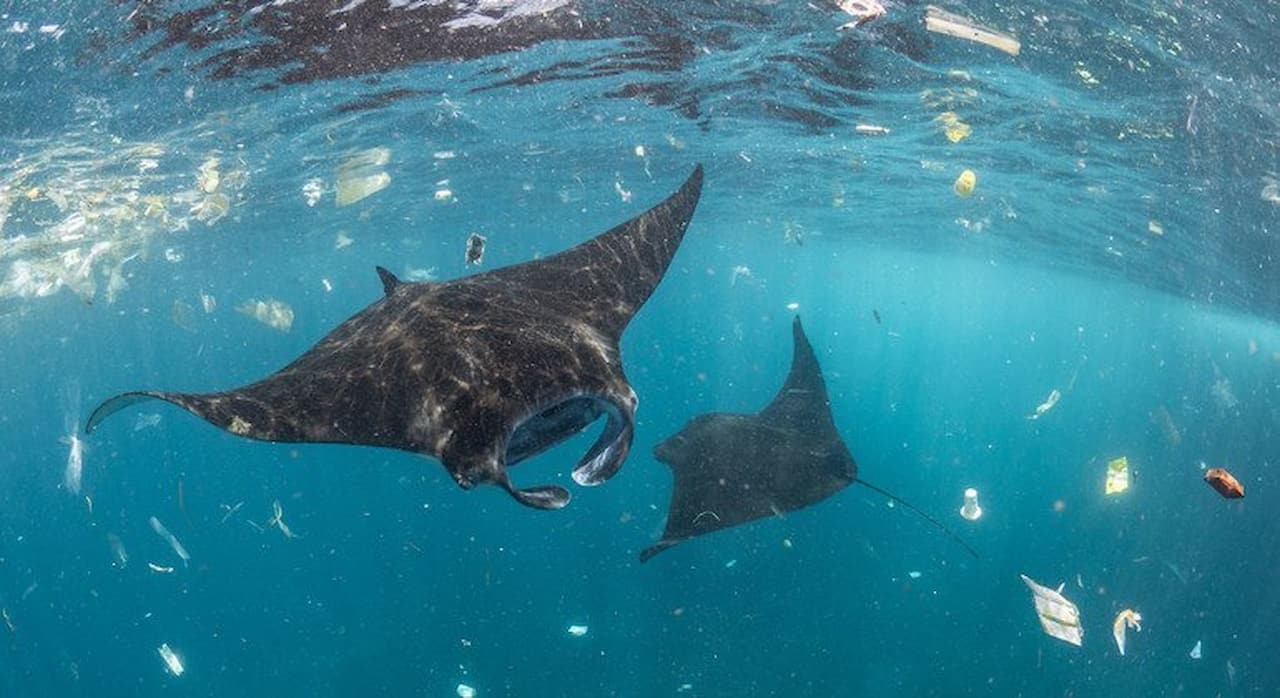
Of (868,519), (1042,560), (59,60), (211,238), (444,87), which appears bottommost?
(1042,560)

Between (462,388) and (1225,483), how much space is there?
784 cm

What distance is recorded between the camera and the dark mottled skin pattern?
29.4ft

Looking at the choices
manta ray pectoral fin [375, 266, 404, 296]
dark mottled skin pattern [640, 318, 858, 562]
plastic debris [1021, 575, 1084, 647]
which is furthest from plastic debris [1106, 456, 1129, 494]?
manta ray pectoral fin [375, 266, 404, 296]

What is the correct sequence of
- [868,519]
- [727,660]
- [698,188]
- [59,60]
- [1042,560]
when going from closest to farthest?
[698,188], [59,60], [727,660], [868,519], [1042,560]

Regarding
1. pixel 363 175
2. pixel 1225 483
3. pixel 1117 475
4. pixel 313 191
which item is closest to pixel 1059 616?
pixel 1117 475

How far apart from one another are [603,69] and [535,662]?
15.5 m

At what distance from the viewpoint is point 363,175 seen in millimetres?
24469

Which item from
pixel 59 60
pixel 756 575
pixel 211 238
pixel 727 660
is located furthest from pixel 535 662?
pixel 211 238

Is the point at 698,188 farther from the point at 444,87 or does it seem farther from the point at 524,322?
the point at 444,87

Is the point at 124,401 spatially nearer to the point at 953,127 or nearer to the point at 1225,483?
the point at 1225,483

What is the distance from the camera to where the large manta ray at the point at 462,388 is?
3953 millimetres

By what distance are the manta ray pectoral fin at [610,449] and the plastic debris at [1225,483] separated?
6560 millimetres

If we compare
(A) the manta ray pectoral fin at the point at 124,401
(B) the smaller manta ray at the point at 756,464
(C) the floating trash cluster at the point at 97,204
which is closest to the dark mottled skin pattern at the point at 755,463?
(B) the smaller manta ray at the point at 756,464

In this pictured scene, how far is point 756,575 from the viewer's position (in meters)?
22.7
